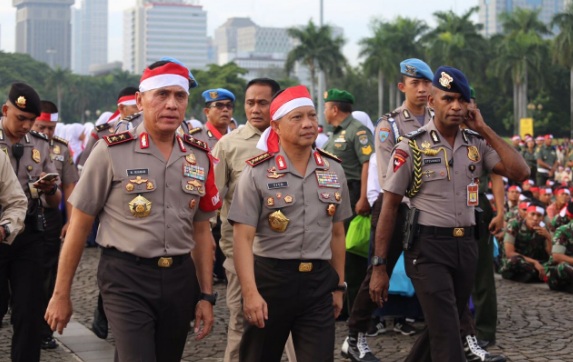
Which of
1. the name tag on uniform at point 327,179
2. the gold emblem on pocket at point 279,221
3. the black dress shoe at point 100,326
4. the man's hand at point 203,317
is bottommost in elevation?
the black dress shoe at point 100,326

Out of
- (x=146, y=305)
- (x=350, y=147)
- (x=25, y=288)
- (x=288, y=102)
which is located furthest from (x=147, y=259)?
(x=350, y=147)

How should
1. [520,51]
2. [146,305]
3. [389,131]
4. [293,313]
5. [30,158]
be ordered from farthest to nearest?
1. [520,51]
2. [389,131]
3. [30,158]
4. [293,313]
5. [146,305]

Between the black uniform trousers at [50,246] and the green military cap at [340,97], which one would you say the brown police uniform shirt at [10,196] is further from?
the green military cap at [340,97]

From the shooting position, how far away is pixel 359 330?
7465 mm

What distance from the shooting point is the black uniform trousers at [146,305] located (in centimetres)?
464

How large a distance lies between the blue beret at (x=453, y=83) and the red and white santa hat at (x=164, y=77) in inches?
70.9

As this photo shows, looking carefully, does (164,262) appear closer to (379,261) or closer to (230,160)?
(379,261)

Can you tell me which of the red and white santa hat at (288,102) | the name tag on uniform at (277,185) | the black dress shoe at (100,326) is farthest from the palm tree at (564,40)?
the name tag on uniform at (277,185)

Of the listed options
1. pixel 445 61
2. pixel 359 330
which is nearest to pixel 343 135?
pixel 359 330

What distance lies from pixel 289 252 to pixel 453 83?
5.21 feet

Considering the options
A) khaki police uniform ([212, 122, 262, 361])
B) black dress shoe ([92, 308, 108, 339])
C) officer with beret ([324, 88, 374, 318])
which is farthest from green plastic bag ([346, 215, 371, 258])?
black dress shoe ([92, 308, 108, 339])

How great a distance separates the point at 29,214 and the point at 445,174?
114 inches

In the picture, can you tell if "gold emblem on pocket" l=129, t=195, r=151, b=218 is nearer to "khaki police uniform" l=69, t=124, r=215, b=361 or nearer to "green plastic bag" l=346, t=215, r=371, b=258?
"khaki police uniform" l=69, t=124, r=215, b=361

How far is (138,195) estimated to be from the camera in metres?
4.80
